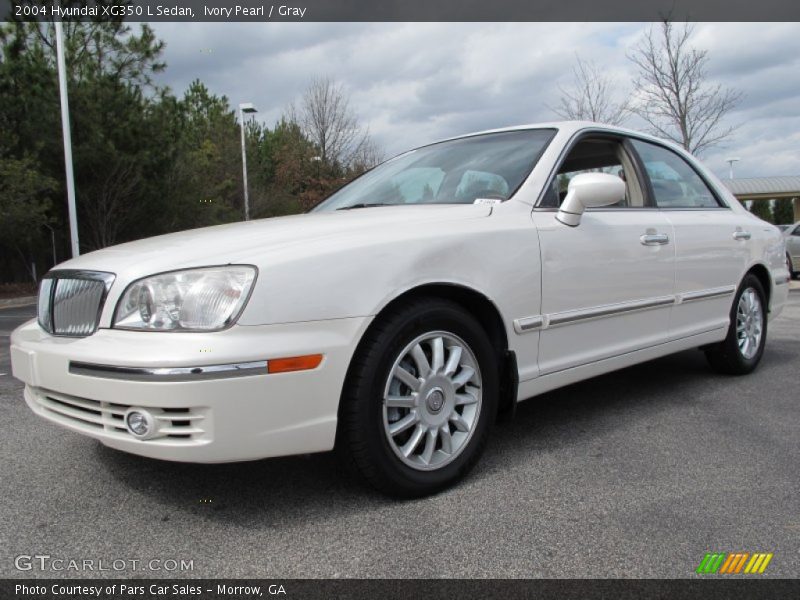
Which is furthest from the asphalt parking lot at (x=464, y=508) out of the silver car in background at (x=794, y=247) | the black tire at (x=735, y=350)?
the silver car in background at (x=794, y=247)

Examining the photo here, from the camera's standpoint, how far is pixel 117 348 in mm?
2109

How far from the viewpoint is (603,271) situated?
3135 mm

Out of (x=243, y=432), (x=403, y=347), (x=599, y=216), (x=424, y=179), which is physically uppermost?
(x=424, y=179)

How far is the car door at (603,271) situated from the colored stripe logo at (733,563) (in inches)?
42.8

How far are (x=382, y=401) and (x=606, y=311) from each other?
1.39 m

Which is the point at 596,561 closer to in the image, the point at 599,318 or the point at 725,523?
the point at 725,523

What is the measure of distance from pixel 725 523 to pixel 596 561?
22.3 inches

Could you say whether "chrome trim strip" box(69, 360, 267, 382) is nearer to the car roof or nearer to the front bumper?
the front bumper

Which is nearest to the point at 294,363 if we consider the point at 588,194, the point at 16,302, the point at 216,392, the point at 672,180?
the point at 216,392

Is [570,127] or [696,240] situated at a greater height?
[570,127]

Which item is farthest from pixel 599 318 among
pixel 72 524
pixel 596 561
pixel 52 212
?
pixel 52 212

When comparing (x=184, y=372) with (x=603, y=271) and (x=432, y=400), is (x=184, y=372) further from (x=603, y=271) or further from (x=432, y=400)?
(x=603, y=271)

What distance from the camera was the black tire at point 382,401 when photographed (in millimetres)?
2264

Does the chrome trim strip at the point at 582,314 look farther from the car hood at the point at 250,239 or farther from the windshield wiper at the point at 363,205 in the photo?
the windshield wiper at the point at 363,205
